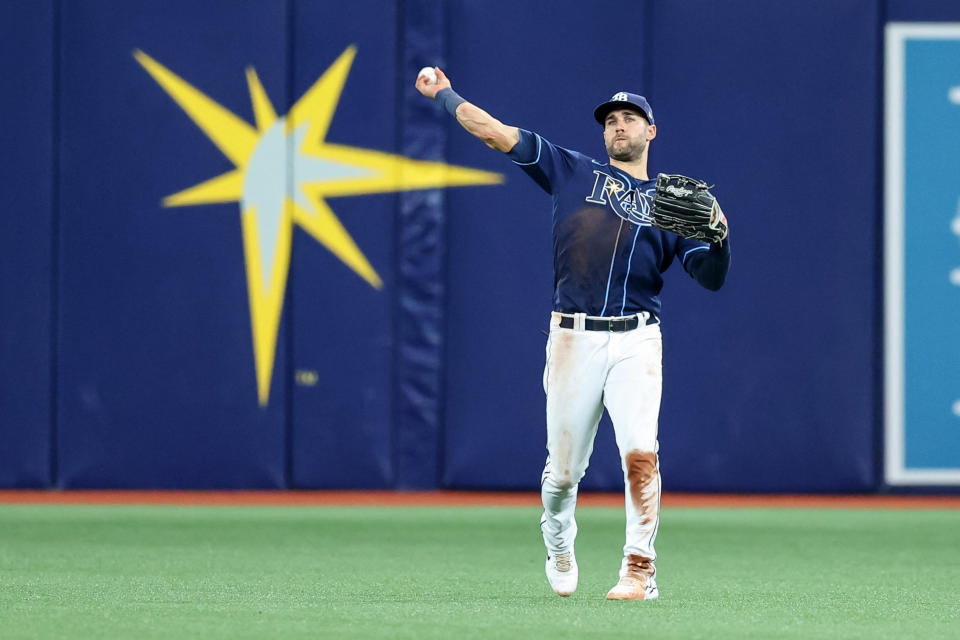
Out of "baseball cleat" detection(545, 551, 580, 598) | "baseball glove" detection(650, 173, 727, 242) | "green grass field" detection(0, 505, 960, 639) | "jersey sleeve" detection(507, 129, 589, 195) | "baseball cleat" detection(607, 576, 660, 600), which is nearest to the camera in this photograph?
"green grass field" detection(0, 505, 960, 639)

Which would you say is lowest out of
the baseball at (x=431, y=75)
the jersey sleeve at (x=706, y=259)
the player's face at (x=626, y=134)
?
the jersey sleeve at (x=706, y=259)

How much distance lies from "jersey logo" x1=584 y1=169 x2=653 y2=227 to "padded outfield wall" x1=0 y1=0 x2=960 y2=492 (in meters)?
4.97

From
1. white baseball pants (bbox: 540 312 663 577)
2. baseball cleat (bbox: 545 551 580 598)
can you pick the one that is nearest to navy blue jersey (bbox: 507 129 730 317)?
white baseball pants (bbox: 540 312 663 577)

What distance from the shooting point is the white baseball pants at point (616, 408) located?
225 inches

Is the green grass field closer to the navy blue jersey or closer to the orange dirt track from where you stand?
the orange dirt track

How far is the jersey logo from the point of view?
586 cm

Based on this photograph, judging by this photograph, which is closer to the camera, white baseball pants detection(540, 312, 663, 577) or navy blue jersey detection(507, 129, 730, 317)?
white baseball pants detection(540, 312, 663, 577)

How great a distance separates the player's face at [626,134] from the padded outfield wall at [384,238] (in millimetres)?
A: 4860

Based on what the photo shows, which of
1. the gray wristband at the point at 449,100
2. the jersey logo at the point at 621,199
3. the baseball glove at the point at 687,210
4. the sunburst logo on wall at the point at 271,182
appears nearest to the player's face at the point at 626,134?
the jersey logo at the point at 621,199

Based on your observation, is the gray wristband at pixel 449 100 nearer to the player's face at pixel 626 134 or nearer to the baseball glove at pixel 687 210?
the player's face at pixel 626 134

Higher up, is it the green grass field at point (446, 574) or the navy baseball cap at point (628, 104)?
the navy baseball cap at point (628, 104)

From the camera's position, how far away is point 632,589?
571 cm

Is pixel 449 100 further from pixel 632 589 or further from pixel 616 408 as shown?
pixel 632 589

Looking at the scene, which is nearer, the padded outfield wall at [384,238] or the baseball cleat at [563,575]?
the baseball cleat at [563,575]
